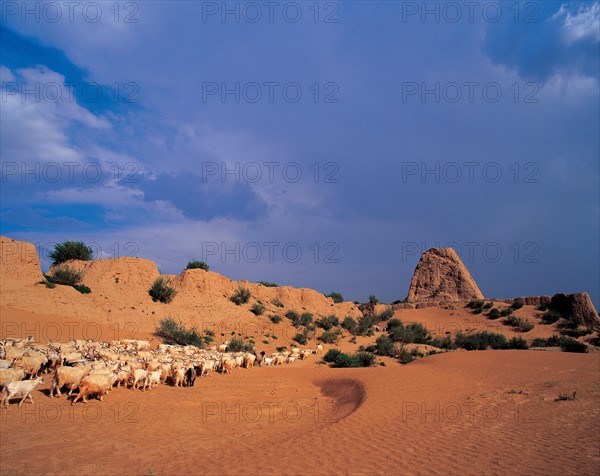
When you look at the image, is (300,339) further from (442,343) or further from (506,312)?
(506,312)

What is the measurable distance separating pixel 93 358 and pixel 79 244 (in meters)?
22.1

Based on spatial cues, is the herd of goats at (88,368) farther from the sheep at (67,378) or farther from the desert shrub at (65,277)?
the desert shrub at (65,277)

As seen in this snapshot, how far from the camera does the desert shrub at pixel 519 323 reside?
119 feet

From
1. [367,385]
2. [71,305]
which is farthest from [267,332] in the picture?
[367,385]

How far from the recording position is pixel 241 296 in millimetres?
36312

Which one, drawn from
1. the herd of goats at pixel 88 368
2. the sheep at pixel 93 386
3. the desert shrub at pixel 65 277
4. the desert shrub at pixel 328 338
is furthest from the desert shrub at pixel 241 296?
the sheep at pixel 93 386

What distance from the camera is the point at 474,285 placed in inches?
2058

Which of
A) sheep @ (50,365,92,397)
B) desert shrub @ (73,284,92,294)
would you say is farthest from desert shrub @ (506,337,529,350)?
desert shrub @ (73,284,92,294)

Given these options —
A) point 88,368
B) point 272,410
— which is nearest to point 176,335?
point 88,368

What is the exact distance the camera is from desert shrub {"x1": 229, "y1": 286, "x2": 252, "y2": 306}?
1409 inches

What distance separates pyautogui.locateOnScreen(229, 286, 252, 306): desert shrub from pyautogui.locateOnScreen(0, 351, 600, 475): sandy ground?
19.9 meters

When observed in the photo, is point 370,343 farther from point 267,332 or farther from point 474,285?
point 474,285

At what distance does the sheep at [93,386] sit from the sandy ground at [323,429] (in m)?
0.31

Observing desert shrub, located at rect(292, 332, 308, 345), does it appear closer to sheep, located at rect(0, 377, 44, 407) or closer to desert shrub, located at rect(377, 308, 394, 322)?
desert shrub, located at rect(377, 308, 394, 322)
